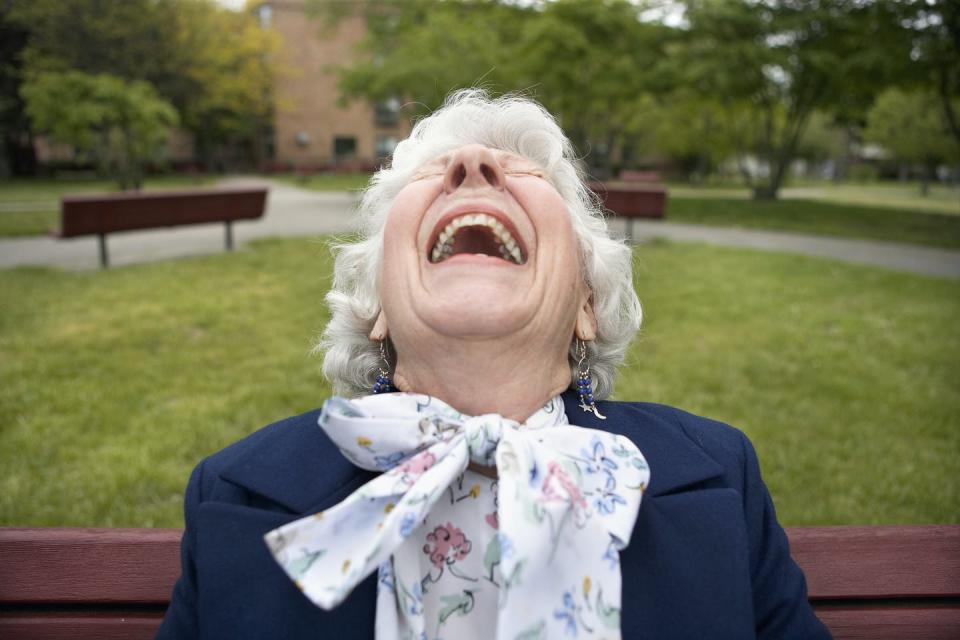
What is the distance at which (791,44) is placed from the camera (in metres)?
17.8

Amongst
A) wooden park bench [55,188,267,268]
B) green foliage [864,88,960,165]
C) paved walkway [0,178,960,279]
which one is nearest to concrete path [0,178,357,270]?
paved walkway [0,178,960,279]

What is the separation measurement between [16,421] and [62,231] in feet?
17.2

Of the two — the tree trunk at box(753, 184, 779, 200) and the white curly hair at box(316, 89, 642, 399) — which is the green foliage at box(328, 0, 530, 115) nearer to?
the tree trunk at box(753, 184, 779, 200)

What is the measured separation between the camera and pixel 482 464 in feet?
4.31

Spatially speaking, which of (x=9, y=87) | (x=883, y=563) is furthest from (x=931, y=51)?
(x=9, y=87)

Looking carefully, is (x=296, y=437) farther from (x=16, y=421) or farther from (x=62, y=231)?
(x=62, y=231)

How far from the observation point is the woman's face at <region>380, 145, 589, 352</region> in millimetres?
1367

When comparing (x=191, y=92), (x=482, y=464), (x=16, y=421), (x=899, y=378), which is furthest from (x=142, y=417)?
(x=191, y=92)

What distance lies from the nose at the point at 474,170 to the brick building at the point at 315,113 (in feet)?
133

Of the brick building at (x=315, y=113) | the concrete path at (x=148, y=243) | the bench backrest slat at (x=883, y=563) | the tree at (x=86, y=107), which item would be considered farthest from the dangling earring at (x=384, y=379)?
the brick building at (x=315, y=113)

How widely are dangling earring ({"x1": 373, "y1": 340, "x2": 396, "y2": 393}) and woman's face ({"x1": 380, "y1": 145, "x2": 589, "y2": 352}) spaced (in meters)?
0.15

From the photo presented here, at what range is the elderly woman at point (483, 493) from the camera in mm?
1194

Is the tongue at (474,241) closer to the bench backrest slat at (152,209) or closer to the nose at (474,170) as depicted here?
the nose at (474,170)

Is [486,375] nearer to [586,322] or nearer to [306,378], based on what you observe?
[586,322]
